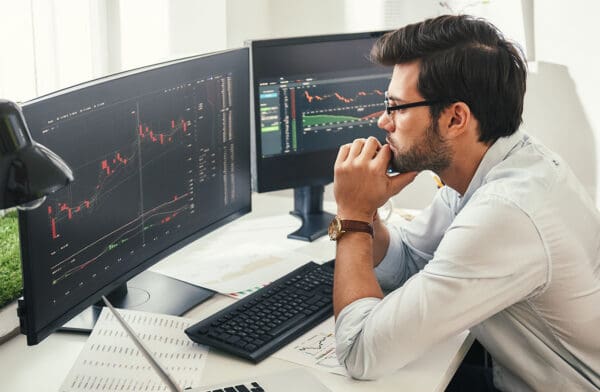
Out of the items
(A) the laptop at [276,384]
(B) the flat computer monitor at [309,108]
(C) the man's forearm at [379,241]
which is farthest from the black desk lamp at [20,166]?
(B) the flat computer monitor at [309,108]

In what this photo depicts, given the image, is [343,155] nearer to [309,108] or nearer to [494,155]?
[494,155]

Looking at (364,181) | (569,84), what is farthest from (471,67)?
(569,84)

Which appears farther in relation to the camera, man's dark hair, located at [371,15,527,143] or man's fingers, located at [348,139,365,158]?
man's fingers, located at [348,139,365,158]

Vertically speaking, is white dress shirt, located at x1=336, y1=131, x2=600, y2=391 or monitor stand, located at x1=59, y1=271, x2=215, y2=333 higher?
white dress shirt, located at x1=336, y1=131, x2=600, y2=391

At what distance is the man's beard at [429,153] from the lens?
5.40 feet

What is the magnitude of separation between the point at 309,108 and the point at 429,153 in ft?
2.03

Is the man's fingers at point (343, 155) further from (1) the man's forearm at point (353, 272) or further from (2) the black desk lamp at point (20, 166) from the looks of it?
(2) the black desk lamp at point (20, 166)

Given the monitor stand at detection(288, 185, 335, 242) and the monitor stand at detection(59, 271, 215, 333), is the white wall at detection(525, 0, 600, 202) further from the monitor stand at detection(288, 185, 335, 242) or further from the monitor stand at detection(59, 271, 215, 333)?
the monitor stand at detection(59, 271, 215, 333)

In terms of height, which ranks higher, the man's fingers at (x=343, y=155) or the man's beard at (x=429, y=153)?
the man's beard at (x=429, y=153)

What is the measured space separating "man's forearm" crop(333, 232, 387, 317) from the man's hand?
58 mm

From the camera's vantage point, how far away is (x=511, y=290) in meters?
1.46

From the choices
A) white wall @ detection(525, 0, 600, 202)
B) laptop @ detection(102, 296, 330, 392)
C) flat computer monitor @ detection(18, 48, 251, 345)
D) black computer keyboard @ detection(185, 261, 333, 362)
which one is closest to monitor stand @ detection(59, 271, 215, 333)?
flat computer monitor @ detection(18, 48, 251, 345)

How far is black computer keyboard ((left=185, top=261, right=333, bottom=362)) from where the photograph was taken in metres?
1.55

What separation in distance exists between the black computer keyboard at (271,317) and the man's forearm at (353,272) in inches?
4.6
